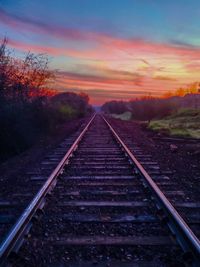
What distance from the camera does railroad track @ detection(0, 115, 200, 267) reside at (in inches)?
156

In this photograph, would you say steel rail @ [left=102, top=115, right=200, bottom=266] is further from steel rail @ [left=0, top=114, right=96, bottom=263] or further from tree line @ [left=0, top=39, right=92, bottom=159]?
tree line @ [left=0, top=39, right=92, bottom=159]

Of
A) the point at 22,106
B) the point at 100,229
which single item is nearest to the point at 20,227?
the point at 100,229

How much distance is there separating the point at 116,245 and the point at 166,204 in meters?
1.42

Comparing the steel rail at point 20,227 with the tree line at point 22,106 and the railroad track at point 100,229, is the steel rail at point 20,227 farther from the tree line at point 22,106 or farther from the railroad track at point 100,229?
the tree line at point 22,106

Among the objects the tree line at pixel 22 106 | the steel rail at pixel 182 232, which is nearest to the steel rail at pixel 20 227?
the steel rail at pixel 182 232

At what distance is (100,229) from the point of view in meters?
4.84

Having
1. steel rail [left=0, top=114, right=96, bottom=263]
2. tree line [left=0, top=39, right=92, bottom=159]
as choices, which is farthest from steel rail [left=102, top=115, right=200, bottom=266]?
tree line [left=0, top=39, right=92, bottom=159]

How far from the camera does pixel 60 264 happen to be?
3.88 meters

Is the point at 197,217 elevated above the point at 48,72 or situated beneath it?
situated beneath

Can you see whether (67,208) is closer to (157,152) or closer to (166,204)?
(166,204)

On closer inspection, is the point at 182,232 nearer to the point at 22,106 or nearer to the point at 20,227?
the point at 20,227

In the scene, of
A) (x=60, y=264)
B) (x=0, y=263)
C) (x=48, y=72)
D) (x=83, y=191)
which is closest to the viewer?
(x=0, y=263)

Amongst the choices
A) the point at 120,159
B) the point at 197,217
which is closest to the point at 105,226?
the point at 197,217

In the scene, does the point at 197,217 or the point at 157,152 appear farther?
the point at 157,152
